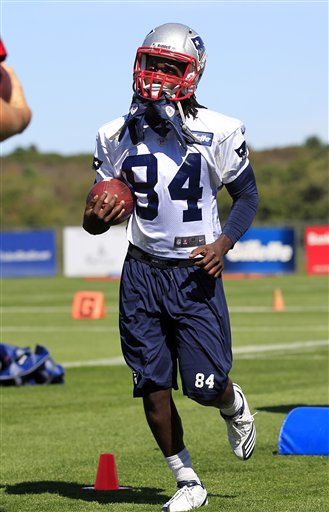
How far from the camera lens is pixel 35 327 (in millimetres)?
21922

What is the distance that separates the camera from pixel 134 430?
10.6m

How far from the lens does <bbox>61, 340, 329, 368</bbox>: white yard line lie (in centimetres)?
1595

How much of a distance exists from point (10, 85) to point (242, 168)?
2537mm

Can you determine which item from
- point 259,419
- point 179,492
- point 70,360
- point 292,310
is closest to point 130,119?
point 179,492

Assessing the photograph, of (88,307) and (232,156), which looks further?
(88,307)

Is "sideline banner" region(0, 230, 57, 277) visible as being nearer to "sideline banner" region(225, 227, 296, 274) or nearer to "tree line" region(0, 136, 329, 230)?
"sideline banner" region(225, 227, 296, 274)

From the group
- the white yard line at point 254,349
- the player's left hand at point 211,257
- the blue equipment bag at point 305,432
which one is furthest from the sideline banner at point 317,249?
the player's left hand at point 211,257

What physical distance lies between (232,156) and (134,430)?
4075 millimetres

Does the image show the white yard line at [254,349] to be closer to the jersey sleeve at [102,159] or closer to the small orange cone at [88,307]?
the small orange cone at [88,307]

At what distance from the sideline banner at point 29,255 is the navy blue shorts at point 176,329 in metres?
37.1

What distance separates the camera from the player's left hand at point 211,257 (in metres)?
6.84

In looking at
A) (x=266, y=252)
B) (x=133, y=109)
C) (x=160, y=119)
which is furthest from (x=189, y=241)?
(x=266, y=252)

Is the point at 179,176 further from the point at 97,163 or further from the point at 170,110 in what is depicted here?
the point at 97,163

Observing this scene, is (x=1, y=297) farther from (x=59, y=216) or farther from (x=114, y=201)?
(x=59, y=216)
